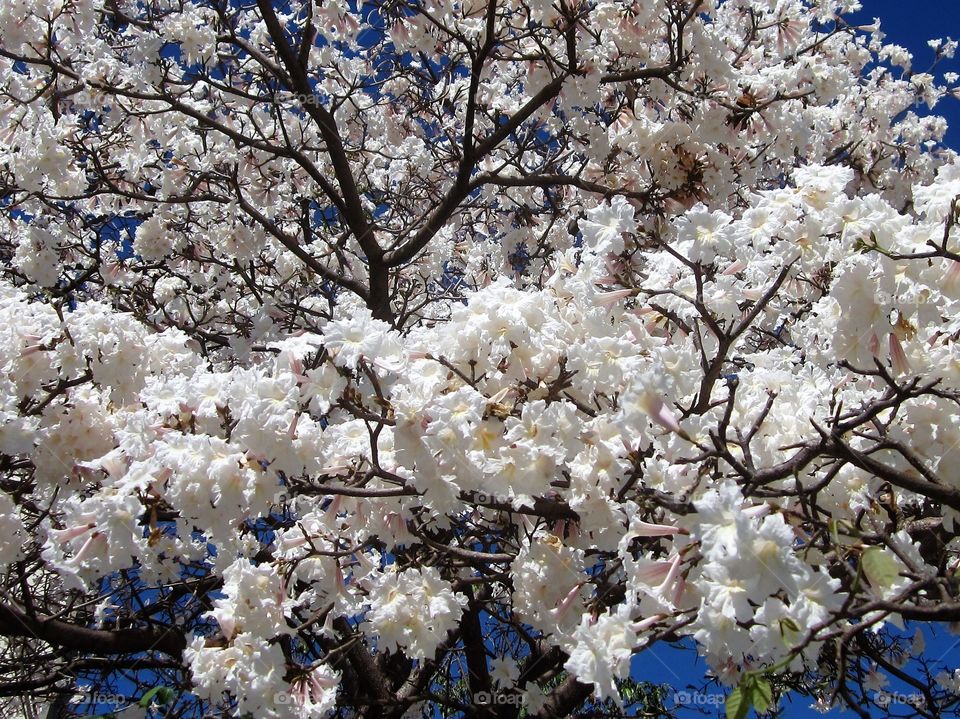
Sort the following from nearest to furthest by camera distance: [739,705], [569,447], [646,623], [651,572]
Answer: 1. [739,705]
2. [646,623]
3. [651,572]
4. [569,447]

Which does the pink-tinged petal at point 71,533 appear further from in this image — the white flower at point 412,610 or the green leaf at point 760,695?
the green leaf at point 760,695

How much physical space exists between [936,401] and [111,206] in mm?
6778

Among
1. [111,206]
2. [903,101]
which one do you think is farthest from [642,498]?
[903,101]

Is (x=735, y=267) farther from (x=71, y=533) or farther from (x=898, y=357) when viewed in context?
(x=71, y=533)

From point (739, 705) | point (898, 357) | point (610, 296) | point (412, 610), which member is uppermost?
point (610, 296)

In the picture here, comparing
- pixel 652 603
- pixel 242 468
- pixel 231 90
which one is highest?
pixel 231 90

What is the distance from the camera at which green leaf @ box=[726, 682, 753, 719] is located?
1.38 meters

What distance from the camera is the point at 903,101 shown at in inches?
304

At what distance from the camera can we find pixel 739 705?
1390 millimetres

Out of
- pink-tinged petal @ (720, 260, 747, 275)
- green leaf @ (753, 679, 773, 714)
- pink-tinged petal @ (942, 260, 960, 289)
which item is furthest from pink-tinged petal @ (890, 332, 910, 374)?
green leaf @ (753, 679, 773, 714)

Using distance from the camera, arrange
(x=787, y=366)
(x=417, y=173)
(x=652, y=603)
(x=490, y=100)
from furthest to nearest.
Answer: (x=417, y=173) < (x=490, y=100) < (x=787, y=366) < (x=652, y=603)

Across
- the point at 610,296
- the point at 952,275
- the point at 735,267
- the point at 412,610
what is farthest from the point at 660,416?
the point at 412,610

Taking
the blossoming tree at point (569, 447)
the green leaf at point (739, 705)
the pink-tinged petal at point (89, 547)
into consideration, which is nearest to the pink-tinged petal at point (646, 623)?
the blossoming tree at point (569, 447)

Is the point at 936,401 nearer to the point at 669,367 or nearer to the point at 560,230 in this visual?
the point at 669,367
